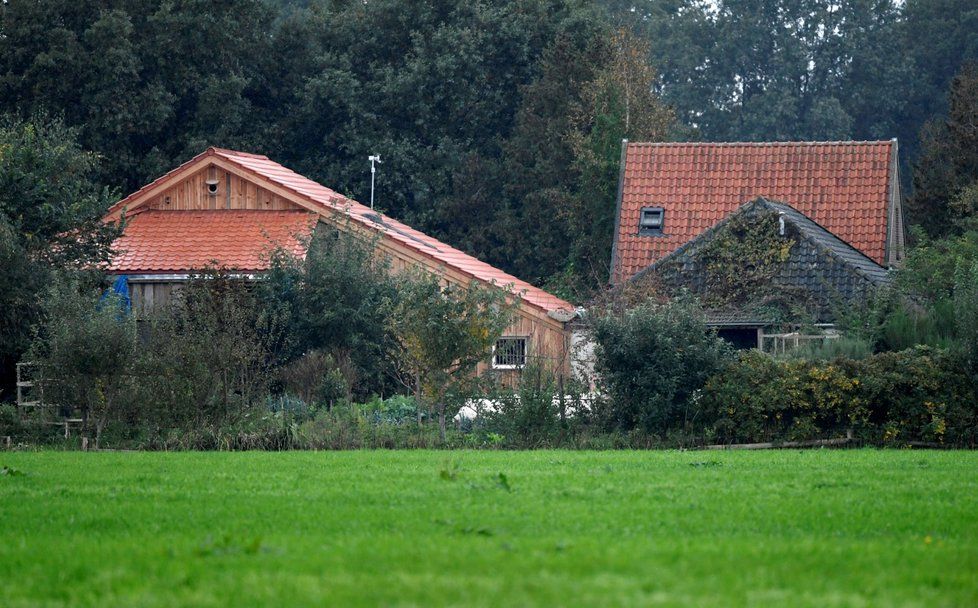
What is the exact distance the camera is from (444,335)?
2242cm

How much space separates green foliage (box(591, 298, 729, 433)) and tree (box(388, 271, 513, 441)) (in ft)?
6.43

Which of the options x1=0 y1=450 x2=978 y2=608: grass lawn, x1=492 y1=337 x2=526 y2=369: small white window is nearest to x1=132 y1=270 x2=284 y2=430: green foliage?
x1=0 y1=450 x2=978 y2=608: grass lawn

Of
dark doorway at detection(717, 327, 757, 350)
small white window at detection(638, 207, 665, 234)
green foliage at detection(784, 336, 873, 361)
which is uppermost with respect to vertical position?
small white window at detection(638, 207, 665, 234)

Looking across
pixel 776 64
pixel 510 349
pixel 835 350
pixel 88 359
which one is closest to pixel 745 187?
pixel 510 349

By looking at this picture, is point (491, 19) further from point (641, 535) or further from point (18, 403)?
point (641, 535)

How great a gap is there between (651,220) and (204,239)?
12.3 meters

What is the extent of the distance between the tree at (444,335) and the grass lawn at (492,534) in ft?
18.2

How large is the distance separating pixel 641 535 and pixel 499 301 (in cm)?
1296

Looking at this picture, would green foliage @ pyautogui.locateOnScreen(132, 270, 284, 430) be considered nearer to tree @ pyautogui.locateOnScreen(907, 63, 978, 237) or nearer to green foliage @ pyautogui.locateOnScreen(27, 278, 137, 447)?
green foliage @ pyautogui.locateOnScreen(27, 278, 137, 447)

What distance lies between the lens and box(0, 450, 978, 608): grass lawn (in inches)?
345

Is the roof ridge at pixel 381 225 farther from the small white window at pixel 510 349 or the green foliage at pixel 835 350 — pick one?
Result: the green foliage at pixel 835 350

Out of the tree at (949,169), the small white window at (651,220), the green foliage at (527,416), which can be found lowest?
the green foliage at (527,416)

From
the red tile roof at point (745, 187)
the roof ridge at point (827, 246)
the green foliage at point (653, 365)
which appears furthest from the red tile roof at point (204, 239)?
the green foliage at point (653, 365)

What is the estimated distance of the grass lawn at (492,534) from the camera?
8766 millimetres
